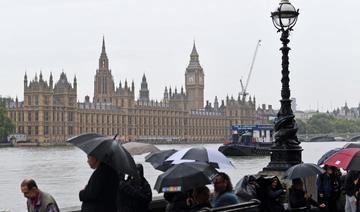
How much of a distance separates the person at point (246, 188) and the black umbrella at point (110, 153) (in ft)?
3.98

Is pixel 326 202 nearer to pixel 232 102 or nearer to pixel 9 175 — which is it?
pixel 9 175

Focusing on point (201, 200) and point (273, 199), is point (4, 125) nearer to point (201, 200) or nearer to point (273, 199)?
point (273, 199)

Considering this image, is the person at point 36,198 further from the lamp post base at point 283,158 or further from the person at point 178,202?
the lamp post base at point 283,158

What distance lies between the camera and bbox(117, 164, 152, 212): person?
7.02m

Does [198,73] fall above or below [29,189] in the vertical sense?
above

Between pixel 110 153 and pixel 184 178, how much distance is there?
99 cm

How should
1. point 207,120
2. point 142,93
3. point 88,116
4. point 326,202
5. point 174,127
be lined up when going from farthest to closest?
point 142,93 < point 207,120 < point 174,127 < point 88,116 < point 326,202

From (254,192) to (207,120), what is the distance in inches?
5286

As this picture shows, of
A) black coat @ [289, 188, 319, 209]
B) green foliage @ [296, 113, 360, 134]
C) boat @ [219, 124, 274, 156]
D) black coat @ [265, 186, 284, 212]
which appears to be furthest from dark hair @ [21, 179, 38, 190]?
green foliage @ [296, 113, 360, 134]

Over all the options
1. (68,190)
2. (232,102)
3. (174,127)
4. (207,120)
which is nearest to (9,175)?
(68,190)

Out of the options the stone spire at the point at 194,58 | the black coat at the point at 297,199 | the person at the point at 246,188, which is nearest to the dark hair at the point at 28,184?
the person at the point at 246,188

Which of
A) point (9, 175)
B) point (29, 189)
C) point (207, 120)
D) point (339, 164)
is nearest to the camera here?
point (29, 189)

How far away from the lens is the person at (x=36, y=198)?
5.99 m

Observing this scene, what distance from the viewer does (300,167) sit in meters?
8.39
